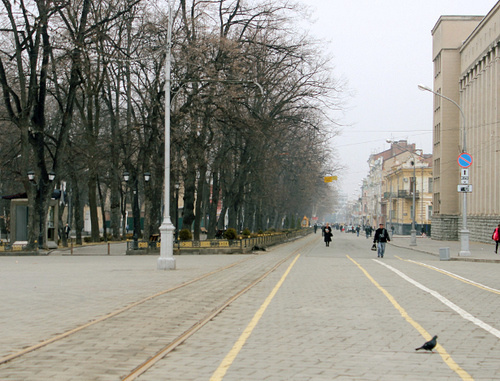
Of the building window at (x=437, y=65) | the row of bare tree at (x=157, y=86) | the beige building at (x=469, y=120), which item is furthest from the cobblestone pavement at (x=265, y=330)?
the building window at (x=437, y=65)

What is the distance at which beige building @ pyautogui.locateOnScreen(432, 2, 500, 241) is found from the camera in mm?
55000

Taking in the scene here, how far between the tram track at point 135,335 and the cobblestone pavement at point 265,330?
0.07ft

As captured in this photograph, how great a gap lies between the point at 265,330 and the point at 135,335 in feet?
6.11

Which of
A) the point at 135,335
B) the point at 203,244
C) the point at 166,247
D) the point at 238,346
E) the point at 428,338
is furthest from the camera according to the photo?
the point at 203,244

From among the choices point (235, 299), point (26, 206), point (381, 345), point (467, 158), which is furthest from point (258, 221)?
point (381, 345)

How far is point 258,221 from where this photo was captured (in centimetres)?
6469

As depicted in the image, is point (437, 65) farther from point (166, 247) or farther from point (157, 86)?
point (166, 247)

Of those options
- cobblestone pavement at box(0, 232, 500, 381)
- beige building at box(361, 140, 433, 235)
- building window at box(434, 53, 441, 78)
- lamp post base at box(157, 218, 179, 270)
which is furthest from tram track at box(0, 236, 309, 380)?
beige building at box(361, 140, 433, 235)

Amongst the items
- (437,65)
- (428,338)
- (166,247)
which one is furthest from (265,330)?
(437,65)

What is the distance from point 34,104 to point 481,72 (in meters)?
39.5

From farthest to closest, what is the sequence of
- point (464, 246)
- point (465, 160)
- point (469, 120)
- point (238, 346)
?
point (469, 120), point (464, 246), point (465, 160), point (238, 346)

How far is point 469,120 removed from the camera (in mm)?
64625

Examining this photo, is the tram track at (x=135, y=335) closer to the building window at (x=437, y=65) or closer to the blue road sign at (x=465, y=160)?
the blue road sign at (x=465, y=160)

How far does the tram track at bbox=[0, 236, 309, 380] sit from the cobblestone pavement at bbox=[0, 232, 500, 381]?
0.07ft
